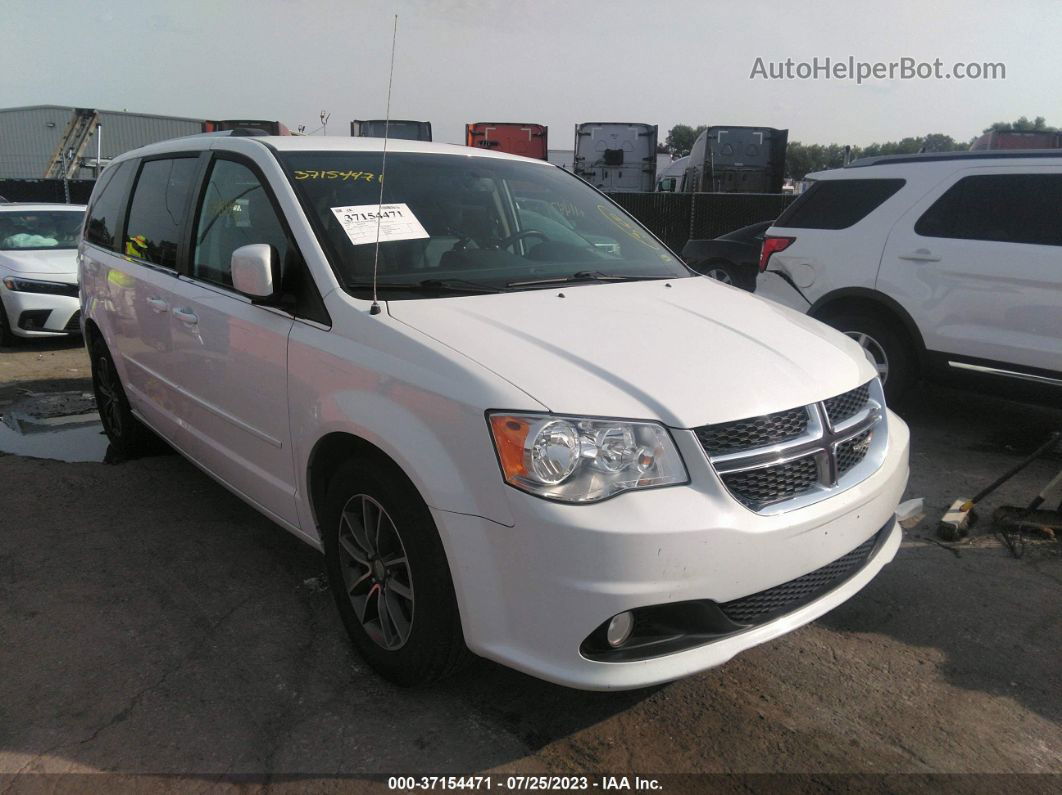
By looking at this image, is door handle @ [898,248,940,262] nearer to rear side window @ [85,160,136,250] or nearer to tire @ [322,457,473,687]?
tire @ [322,457,473,687]

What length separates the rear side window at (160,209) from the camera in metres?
3.87

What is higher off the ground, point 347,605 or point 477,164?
point 477,164

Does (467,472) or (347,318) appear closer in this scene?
(467,472)

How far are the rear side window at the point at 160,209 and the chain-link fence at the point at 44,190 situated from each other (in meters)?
18.9

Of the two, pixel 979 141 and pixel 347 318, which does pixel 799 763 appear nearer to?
pixel 347 318

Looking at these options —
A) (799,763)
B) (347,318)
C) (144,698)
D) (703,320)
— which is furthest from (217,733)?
(703,320)

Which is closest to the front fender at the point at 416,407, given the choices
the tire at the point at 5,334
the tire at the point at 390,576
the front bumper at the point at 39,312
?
the tire at the point at 390,576

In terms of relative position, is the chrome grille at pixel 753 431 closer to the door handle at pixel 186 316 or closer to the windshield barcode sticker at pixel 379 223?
the windshield barcode sticker at pixel 379 223

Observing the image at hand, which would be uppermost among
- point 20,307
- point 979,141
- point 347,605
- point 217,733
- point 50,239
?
point 979,141

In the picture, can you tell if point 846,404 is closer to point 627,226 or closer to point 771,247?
point 627,226

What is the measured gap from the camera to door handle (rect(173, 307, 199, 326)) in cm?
351

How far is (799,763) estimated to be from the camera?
93.4 inches

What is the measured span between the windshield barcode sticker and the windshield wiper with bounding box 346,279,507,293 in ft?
0.76

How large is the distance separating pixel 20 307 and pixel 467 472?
25.9 feet
